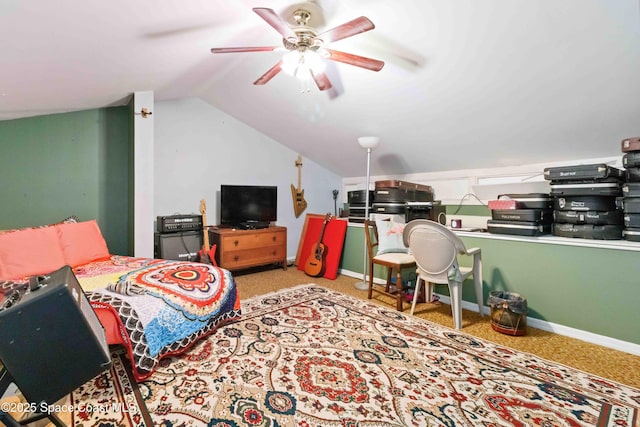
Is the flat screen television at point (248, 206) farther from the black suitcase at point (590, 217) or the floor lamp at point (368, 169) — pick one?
the black suitcase at point (590, 217)

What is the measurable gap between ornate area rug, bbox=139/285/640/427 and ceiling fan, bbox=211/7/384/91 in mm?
1893

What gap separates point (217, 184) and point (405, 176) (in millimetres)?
2562

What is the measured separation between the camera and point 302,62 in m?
2.08

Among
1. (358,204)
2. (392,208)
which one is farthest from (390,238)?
(358,204)

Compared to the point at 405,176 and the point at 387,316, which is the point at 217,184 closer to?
the point at 405,176

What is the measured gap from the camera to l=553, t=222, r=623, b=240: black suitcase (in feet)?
7.25

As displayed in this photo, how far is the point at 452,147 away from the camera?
3143 mm

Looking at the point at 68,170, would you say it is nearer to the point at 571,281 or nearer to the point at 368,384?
the point at 368,384

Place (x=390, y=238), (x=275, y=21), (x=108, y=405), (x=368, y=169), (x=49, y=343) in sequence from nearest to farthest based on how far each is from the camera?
(x=49, y=343) < (x=108, y=405) < (x=275, y=21) < (x=390, y=238) < (x=368, y=169)

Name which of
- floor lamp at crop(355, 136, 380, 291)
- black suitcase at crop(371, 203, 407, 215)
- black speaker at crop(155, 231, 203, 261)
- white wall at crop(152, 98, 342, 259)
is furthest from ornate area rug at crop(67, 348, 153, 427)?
black suitcase at crop(371, 203, 407, 215)

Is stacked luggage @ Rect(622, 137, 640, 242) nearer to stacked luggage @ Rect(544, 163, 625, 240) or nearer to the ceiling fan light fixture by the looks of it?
stacked luggage @ Rect(544, 163, 625, 240)

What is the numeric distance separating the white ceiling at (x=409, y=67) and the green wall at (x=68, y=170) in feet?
0.60

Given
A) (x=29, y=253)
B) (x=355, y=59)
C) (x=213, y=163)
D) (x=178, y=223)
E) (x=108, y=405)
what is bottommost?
(x=108, y=405)

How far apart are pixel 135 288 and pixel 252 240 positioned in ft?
6.63
